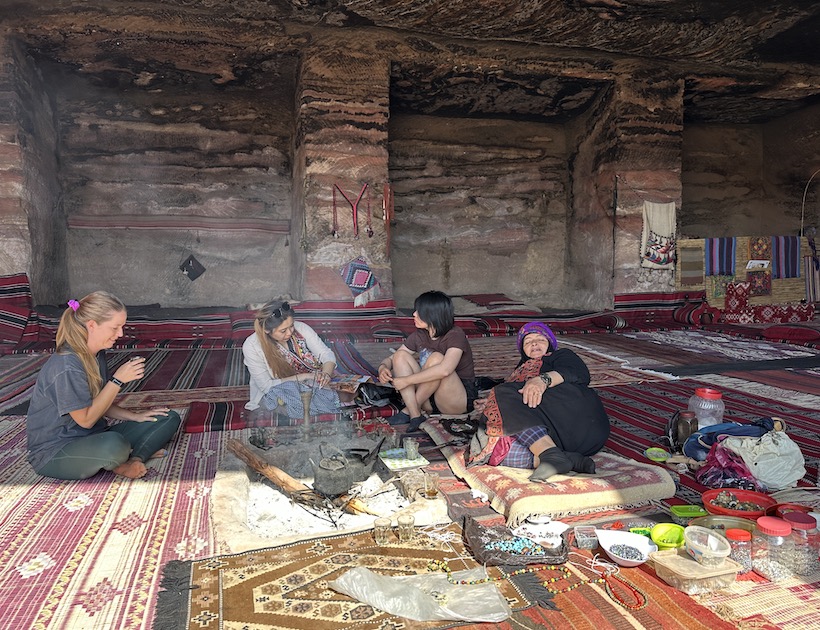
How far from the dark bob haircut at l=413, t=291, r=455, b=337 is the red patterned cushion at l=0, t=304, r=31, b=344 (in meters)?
4.72

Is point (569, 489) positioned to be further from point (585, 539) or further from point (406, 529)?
point (406, 529)

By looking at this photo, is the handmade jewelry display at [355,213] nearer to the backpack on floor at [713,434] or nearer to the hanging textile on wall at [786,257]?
the backpack on floor at [713,434]

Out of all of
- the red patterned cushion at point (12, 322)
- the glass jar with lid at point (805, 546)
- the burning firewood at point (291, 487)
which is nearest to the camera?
the glass jar with lid at point (805, 546)

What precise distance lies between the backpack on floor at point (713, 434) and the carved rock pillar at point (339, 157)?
4484 millimetres

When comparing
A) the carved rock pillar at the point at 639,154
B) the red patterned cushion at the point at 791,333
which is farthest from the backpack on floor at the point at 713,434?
the carved rock pillar at the point at 639,154

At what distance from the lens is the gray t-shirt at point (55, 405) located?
255cm

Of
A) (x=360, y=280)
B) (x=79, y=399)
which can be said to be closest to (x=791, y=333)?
(x=360, y=280)

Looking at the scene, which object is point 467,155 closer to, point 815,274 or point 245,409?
point 815,274

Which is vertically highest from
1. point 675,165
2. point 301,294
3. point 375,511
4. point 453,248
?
point 675,165

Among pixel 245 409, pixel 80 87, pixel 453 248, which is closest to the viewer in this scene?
pixel 245 409

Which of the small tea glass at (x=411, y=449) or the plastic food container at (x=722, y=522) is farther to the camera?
the small tea glass at (x=411, y=449)

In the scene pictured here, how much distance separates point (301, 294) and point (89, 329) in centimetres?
446

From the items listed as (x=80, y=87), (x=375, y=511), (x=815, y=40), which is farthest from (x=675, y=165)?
(x=80, y=87)

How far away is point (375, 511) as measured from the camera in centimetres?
243
